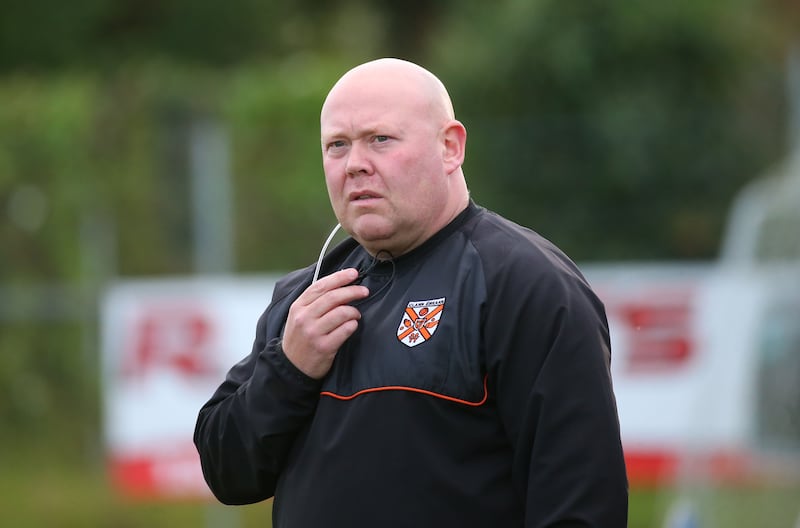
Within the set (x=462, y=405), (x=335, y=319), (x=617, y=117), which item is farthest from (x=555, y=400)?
(x=617, y=117)

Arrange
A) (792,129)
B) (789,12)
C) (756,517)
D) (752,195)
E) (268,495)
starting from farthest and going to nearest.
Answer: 1. (789,12)
2. (792,129)
3. (752,195)
4. (756,517)
5. (268,495)

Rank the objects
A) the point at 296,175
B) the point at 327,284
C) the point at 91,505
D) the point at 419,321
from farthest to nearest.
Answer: the point at 296,175
the point at 91,505
the point at 327,284
the point at 419,321

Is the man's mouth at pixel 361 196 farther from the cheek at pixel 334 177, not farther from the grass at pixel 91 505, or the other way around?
the grass at pixel 91 505

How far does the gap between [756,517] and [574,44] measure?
4.75 metres

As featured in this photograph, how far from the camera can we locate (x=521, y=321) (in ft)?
7.64

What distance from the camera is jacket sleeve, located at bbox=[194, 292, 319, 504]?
2480 millimetres

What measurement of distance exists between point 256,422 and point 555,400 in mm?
606

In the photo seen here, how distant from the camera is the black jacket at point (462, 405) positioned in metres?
2.29

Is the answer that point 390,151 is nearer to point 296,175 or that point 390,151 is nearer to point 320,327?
point 320,327

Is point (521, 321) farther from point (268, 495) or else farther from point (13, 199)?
point (13, 199)

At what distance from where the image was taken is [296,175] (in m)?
9.62

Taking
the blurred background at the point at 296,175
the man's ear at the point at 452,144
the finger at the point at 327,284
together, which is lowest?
the finger at the point at 327,284

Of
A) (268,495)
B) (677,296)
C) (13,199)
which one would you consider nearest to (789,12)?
(677,296)

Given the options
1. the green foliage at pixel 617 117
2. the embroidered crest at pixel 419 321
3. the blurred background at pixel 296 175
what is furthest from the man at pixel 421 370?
the green foliage at pixel 617 117
